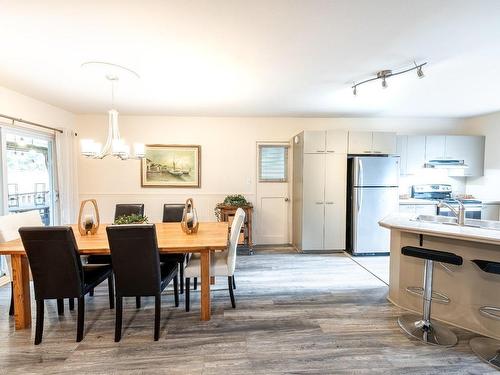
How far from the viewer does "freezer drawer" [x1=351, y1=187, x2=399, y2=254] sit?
4.16 meters

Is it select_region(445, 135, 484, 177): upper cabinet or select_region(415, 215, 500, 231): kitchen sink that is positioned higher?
select_region(445, 135, 484, 177): upper cabinet

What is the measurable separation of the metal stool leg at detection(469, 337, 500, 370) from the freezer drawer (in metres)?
2.13

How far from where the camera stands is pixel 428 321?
2.20m

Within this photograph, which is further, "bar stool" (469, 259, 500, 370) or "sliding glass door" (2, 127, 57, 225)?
"sliding glass door" (2, 127, 57, 225)

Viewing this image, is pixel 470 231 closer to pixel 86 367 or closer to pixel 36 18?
pixel 86 367

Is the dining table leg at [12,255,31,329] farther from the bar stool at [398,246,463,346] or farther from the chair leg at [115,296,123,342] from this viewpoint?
the bar stool at [398,246,463,346]

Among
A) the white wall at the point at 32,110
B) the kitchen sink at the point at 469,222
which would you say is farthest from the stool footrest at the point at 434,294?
the white wall at the point at 32,110

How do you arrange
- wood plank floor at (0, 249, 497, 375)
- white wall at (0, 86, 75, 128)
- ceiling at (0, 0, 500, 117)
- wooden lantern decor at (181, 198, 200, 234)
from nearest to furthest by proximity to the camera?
ceiling at (0, 0, 500, 117)
wood plank floor at (0, 249, 497, 375)
wooden lantern decor at (181, 198, 200, 234)
white wall at (0, 86, 75, 128)

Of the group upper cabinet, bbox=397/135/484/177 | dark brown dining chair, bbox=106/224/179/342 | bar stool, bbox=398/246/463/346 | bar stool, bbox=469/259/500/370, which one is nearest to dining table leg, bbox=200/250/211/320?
dark brown dining chair, bbox=106/224/179/342

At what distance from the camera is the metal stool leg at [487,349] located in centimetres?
186

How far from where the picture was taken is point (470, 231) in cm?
208

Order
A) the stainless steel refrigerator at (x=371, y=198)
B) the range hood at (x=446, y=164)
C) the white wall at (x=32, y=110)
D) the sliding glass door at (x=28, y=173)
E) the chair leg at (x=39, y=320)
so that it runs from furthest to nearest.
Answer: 1. the range hood at (x=446, y=164)
2. the stainless steel refrigerator at (x=371, y=198)
3. the sliding glass door at (x=28, y=173)
4. the white wall at (x=32, y=110)
5. the chair leg at (x=39, y=320)

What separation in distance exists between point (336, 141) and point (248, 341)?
10.9ft

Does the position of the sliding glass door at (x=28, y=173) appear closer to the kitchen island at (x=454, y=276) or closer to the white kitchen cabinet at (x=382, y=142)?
the kitchen island at (x=454, y=276)
